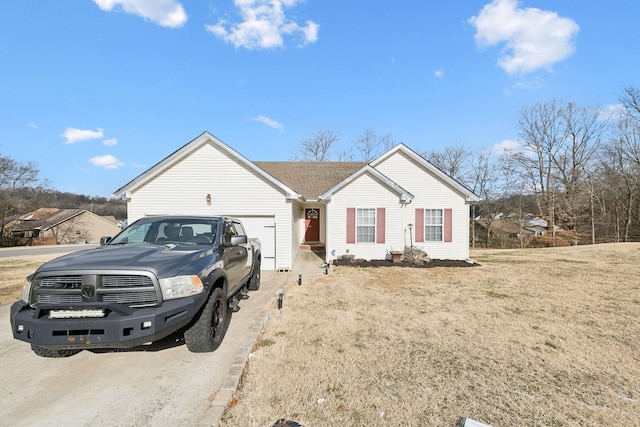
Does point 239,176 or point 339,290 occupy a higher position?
point 239,176

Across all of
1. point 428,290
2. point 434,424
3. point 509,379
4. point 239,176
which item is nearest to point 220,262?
point 434,424

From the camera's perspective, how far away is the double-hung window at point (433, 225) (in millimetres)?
13845

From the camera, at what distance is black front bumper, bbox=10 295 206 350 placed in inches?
115

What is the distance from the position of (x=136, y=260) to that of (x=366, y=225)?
10668mm

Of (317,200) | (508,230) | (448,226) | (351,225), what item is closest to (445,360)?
(351,225)

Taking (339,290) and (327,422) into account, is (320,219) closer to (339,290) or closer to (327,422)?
Answer: (339,290)

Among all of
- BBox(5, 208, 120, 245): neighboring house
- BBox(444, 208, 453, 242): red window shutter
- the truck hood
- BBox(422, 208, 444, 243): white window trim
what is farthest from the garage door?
BBox(5, 208, 120, 245): neighboring house

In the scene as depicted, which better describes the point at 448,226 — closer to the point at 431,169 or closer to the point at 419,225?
the point at 419,225

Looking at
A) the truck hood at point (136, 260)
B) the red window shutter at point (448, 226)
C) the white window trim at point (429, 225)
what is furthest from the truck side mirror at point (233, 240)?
the red window shutter at point (448, 226)

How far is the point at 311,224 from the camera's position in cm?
1820

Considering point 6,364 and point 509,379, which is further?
point 6,364

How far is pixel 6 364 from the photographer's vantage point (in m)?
3.90

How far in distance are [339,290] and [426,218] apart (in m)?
7.36

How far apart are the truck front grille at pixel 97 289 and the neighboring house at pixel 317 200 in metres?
7.69
